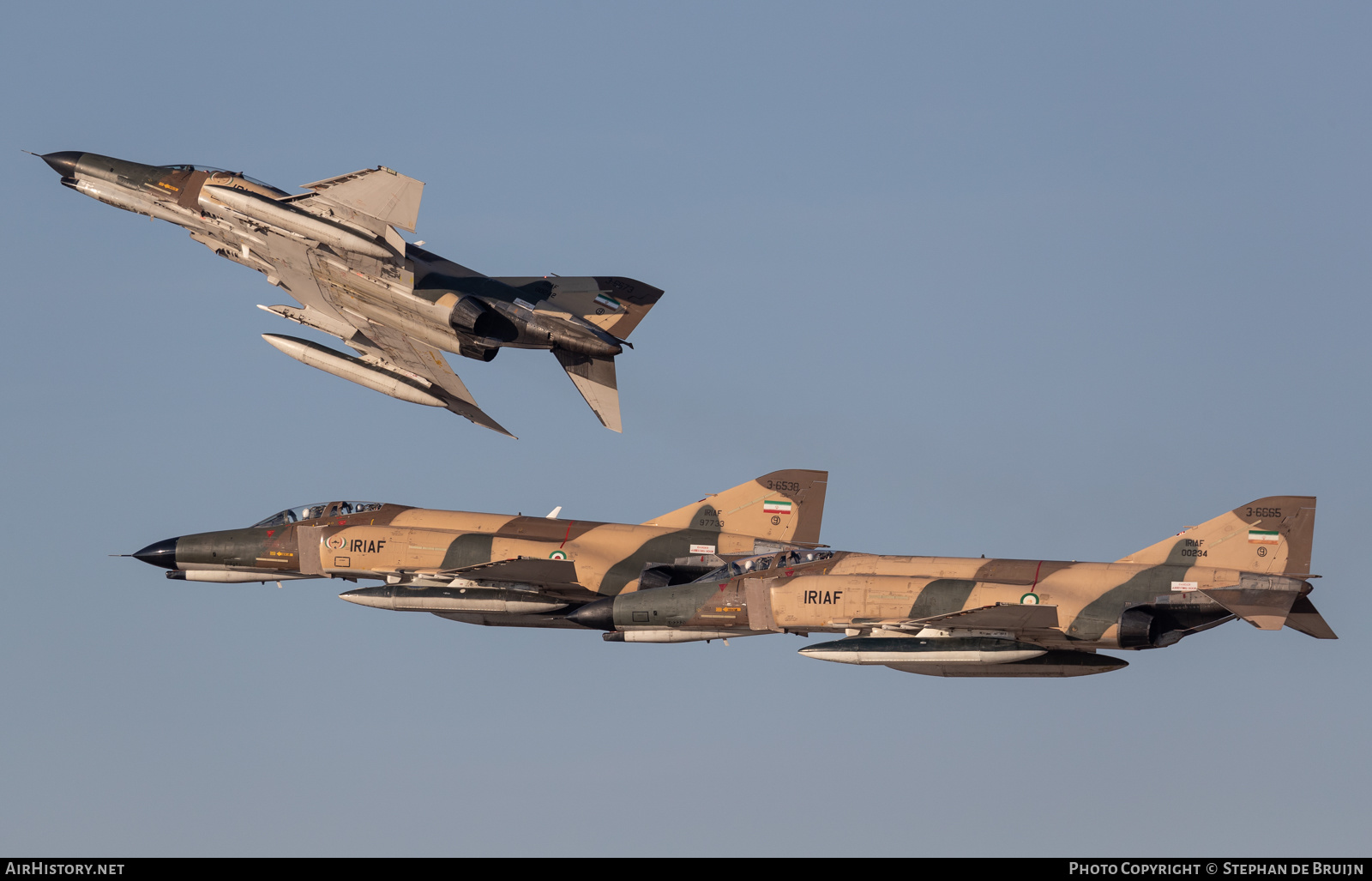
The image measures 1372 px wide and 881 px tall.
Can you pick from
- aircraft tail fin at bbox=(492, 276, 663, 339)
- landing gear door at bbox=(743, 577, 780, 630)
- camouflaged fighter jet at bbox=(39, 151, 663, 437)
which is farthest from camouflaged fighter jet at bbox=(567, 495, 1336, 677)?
Result: aircraft tail fin at bbox=(492, 276, 663, 339)

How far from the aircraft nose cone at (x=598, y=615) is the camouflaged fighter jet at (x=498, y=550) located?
1500 millimetres

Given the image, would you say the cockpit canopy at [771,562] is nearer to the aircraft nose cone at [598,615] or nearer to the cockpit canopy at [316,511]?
the aircraft nose cone at [598,615]

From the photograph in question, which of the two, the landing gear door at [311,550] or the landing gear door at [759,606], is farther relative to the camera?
the landing gear door at [311,550]

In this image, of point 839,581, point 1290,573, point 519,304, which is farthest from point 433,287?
point 1290,573

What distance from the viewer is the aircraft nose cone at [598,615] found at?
178 ft

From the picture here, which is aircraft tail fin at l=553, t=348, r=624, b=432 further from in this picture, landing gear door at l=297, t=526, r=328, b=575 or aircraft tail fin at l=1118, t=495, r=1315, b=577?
aircraft tail fin at l=1118, t=495, r=1315, b=577

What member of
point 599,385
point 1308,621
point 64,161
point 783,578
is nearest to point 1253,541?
point 1308,621

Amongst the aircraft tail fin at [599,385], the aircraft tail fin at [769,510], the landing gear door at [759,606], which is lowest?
the landing gear door at [759,606]

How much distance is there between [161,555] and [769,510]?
734 inches

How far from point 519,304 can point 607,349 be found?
309cm

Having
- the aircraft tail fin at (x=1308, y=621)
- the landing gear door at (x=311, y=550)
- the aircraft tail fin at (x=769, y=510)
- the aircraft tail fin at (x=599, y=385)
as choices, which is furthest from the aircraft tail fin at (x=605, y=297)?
the aircraft tail fin at (x=1308, y=621)

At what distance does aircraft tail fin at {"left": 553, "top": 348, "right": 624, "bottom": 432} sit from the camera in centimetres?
6050

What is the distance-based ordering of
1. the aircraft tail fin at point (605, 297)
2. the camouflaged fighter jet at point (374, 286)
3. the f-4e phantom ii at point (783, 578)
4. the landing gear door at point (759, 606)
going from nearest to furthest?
1. the f-4e phantom ii at point (783, 578)
2. the landing gear door at point (759, 606)
3. the camouflaged fighter jet at point (374, 286)
4. the aircraft tail fin at point (605, 297)

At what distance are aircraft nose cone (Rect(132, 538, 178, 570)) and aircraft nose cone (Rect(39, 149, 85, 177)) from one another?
1286 centimetres
